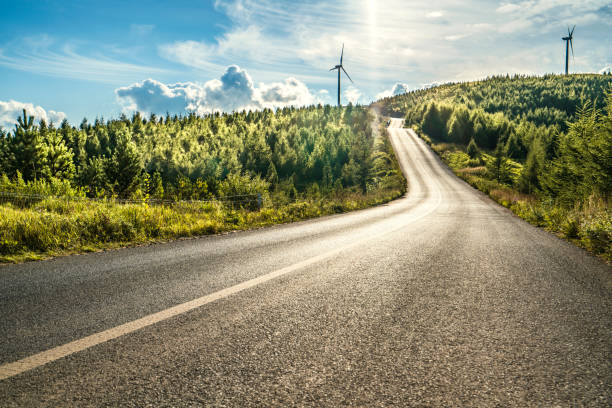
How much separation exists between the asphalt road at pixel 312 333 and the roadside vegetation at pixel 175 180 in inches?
72.9

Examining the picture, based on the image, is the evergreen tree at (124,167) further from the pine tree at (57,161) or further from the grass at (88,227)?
the grass at (88,227)

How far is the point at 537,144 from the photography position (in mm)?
36906

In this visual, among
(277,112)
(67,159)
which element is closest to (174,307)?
(67,159)

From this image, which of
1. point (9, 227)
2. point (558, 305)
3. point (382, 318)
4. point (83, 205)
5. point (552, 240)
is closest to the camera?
point (382, 318)

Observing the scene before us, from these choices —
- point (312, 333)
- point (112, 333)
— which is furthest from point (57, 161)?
point (312, 333)

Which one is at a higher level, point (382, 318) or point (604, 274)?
point (382, 318)

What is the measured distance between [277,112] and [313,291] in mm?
103394

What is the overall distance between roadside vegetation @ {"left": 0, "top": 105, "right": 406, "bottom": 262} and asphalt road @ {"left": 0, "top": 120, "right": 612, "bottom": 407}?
185 centimetres

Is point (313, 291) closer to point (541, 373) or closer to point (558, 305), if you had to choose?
point (541, 373)

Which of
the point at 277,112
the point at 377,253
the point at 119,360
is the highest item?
the point at 277,112

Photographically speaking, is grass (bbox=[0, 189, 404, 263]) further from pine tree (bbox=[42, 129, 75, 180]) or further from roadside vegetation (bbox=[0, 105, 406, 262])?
pine tree (bbox=[42, 129, 75, 180])

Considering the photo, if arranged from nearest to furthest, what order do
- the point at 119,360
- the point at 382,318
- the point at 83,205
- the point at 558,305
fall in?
the point at 119,360 → the point at 382,318 → the point at 558,305 → the point at 83,205

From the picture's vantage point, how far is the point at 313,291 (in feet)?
11.7

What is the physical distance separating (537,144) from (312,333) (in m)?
43.3
